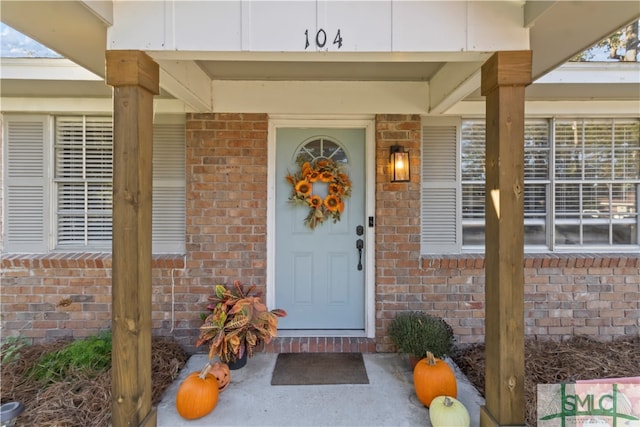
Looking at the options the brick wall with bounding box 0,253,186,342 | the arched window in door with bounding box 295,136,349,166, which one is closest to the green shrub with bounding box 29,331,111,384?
the brick wall with bounding box 0,253,186,342

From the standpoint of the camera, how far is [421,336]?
272cm

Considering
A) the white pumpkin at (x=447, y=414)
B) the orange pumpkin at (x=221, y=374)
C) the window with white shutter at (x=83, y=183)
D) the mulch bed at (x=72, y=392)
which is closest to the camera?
the white pumpkin at (x=447, y=414)

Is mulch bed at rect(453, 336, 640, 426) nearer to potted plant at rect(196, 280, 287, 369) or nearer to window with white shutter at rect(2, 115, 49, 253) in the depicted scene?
potted plant at rect(196, 280, 287, 369)

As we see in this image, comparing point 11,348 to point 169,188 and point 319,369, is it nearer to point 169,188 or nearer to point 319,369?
point 169,188

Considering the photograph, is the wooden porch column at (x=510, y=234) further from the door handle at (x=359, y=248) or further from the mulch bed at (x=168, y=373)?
the door handle at (x=359, y=248)

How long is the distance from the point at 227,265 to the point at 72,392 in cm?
140

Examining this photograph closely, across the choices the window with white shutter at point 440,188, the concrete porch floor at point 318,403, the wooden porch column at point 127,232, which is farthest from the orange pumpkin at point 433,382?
the wooden porch column at point 127,232

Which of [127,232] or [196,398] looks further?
[196,398]

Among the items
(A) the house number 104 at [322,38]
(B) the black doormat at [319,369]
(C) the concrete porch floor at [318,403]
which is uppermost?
(A) the house number 104 at [322,38]

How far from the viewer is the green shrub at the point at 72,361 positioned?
8.64 ft

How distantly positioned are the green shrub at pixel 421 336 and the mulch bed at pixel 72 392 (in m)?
1.85

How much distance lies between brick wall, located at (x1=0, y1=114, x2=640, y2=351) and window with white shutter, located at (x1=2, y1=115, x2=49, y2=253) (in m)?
0.18

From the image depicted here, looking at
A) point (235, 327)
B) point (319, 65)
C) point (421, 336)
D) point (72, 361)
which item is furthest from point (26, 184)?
point (421, 336)

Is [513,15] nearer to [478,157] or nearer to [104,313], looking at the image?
[478,157]
